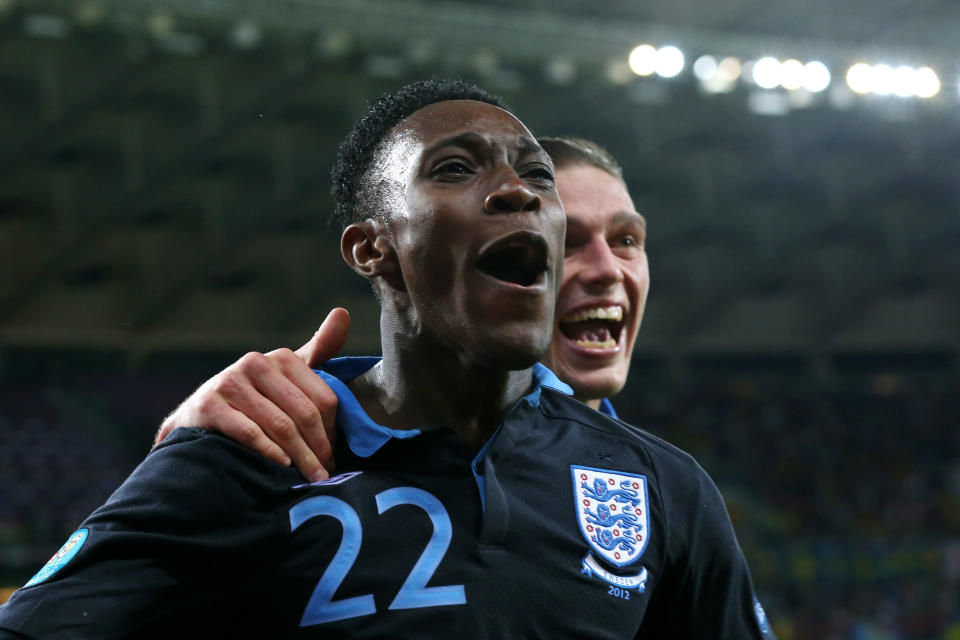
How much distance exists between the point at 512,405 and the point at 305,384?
35 cm

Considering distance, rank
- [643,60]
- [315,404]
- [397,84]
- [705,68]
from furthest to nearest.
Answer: [705,68]
[397,84]
[643,60]
[315,404]

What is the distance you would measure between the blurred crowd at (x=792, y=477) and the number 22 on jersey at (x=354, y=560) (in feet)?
27.5

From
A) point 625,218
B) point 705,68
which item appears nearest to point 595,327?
point 625,218

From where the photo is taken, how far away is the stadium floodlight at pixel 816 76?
14.9m

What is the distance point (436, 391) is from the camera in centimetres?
160

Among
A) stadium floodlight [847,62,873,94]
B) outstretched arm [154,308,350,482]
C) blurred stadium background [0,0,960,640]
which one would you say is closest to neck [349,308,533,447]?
outstretched arm [154,308,350,482]

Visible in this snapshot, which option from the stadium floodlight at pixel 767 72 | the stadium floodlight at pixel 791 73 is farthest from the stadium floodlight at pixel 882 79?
the stadium floodlight at pixel 767 72

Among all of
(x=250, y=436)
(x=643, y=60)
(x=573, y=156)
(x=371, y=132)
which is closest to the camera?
(x=250, y=436)

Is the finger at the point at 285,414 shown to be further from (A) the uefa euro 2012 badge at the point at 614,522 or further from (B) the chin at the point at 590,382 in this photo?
(B) the chin at the point at 590,382

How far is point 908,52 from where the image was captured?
14.8 meters

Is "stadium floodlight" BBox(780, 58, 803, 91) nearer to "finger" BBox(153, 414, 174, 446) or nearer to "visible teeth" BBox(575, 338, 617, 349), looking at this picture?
"visible teeth" BBox(575, 338, 617, 349)

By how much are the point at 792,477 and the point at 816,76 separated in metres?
6.11

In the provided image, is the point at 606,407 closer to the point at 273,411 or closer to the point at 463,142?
the point at 463,142

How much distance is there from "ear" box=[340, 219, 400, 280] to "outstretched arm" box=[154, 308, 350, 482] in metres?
0.19
